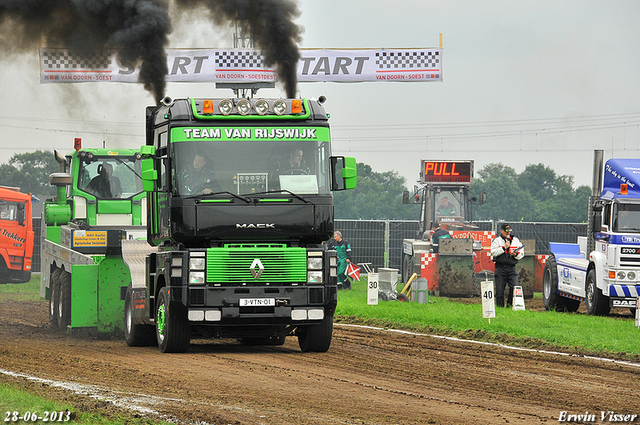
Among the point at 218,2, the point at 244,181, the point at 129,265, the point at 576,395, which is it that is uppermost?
the point at 218,2

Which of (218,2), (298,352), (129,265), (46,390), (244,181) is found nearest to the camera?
(46,390)

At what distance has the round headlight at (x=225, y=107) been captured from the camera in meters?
11.7

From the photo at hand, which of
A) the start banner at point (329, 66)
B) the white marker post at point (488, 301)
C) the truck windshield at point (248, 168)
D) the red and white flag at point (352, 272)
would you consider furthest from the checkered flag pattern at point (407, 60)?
the truck windshield at point (248, 168)

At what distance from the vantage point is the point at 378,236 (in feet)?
104

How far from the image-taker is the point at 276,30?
54.8 feet

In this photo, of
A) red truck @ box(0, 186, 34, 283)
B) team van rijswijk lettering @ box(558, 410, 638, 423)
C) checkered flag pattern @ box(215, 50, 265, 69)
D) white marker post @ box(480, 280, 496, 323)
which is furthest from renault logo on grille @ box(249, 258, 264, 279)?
red truck @ box(0, 186, 34, 283)

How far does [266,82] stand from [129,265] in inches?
503

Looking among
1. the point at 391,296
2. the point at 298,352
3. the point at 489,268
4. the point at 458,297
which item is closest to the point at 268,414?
the point at 298,352

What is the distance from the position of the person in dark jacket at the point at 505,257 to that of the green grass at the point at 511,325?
870mm

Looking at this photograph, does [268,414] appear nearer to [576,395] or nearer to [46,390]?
[46,390]

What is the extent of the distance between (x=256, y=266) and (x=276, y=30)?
662cm

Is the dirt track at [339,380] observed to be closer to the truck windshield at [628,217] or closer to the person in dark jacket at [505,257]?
the person in dark jacket at [505,257]

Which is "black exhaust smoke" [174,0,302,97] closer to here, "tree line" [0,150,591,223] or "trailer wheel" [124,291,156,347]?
"trailer wheel" [124,291,156,347]

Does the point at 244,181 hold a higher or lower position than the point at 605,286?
higher
